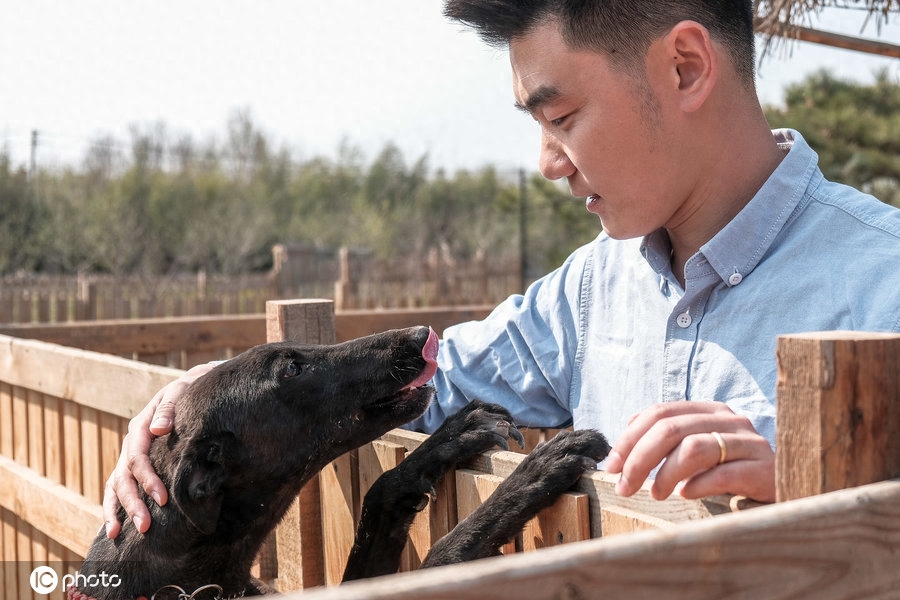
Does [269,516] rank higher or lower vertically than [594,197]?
lower

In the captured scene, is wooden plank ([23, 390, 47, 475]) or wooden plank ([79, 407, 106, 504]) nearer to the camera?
wooden plank ([79, 407, 106, 504])

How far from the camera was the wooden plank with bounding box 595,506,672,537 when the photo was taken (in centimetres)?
153

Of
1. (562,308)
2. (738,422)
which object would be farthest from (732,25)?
(738,422)

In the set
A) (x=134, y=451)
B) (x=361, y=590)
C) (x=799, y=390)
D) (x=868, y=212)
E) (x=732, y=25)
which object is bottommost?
(x=134, y=451)

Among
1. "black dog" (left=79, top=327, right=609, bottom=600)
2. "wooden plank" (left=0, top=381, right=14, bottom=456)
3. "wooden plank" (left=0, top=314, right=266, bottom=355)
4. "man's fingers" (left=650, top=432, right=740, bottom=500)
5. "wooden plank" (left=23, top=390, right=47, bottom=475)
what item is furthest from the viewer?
"wooden plank" (left=0, top=314, right=266, bottom=355)

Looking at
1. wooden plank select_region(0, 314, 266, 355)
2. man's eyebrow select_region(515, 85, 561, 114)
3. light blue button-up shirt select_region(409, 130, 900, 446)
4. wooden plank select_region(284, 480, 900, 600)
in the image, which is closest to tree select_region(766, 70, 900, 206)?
wooden plank select_region(0, 314, 266, 355)

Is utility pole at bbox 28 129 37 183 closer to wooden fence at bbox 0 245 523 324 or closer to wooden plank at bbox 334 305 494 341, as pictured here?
wooden fence at bbox 0 245 523 324

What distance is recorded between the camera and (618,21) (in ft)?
6.39

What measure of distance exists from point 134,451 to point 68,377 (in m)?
1.59

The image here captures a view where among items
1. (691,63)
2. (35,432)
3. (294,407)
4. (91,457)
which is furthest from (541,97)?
(35,432)

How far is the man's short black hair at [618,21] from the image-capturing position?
193cm

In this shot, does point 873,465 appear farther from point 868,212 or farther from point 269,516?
point 269,516

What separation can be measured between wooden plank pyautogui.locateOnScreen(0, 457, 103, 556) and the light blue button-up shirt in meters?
2.00

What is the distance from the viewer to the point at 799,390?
117 centimetres
